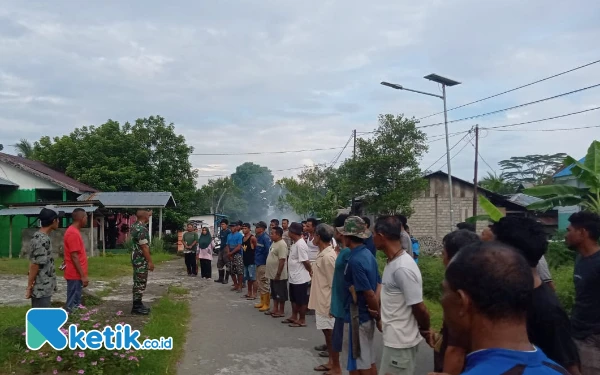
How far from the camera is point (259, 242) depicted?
1107 cm

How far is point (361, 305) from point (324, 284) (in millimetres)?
2054

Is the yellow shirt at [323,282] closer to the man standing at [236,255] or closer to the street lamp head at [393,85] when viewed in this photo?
the man standing at [236,255]

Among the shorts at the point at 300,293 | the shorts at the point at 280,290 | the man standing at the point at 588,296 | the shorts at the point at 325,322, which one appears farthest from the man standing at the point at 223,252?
the man standing at the point at 588,296

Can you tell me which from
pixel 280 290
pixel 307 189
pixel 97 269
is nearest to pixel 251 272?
pixel 280 290

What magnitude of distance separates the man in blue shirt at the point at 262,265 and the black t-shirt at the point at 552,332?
311 inches

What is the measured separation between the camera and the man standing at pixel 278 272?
31.5 feet

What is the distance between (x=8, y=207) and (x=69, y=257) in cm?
1639

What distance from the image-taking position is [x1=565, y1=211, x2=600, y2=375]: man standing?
13.2 feet

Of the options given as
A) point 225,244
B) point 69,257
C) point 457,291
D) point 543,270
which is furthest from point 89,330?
point 225,244

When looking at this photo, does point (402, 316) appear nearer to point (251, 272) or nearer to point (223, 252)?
point (251, 272)

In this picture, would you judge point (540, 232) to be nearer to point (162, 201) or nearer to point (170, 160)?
point (162, 201)

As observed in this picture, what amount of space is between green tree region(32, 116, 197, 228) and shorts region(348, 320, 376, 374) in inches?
1011

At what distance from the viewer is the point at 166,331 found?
7.82 metres

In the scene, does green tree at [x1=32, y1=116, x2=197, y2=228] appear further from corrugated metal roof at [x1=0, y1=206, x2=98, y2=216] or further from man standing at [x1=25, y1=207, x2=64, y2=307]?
man standing at [x1=25, y1=207, x2=64, y2=307]
